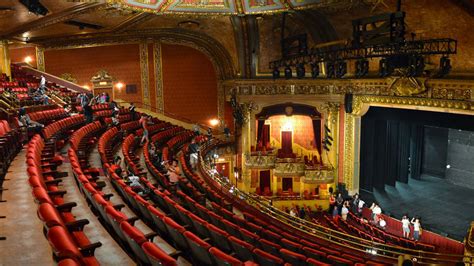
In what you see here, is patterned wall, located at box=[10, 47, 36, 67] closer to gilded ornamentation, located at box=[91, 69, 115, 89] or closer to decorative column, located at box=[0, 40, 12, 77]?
decorative column, located at box=[0, 40, 12, 77]

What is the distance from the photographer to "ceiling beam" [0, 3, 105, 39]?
8188 millimetres

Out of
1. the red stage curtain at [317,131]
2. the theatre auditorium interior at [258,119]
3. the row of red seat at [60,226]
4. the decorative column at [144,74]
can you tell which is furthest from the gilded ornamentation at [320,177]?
the row of red seat at [60,226]

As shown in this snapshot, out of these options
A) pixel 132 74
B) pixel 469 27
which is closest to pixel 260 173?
pixel 132 74

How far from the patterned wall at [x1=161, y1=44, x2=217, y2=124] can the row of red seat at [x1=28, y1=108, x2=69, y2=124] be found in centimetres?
483

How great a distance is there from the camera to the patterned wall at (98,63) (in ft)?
40.8

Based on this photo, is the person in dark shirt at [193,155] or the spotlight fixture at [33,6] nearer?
the spotlight fixture at [33,6]

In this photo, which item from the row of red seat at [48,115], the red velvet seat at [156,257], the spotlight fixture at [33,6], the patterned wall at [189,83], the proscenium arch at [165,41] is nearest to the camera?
the red velvet seat at [156,257]

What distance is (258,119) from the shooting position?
12.5 metres

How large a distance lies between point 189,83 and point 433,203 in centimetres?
785

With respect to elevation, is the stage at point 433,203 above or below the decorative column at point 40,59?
below

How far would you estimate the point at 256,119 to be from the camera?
41.1 feet

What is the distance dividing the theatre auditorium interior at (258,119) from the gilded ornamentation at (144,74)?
0.04 metres

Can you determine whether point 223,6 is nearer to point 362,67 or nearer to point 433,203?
point 362,67

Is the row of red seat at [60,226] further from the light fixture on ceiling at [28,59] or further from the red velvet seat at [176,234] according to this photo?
the light fixture on ceiling at [28,59]
